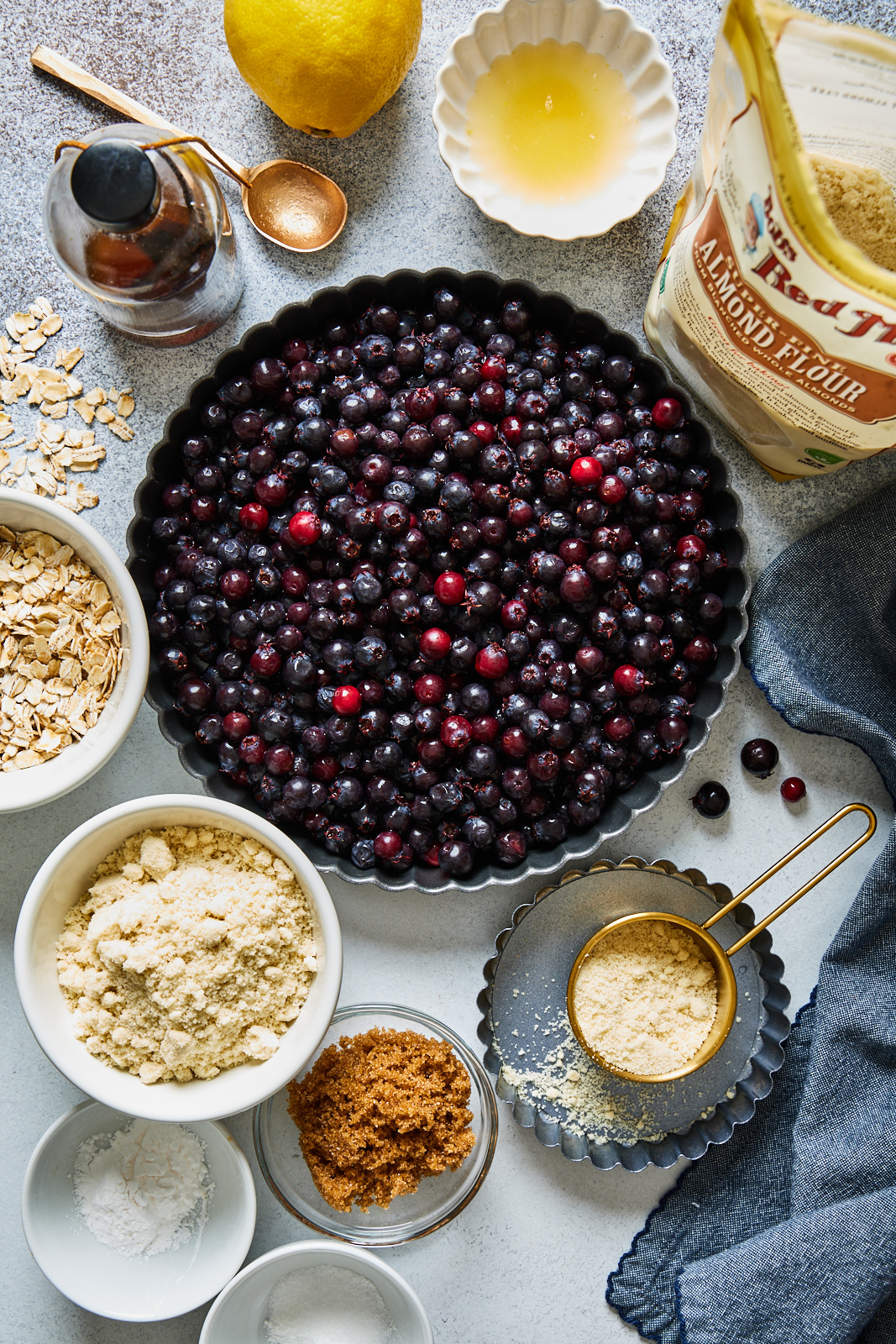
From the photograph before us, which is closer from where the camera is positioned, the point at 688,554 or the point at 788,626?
Answer: the point at 688,554

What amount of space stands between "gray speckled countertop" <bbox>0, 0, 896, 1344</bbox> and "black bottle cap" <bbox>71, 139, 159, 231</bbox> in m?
0.30

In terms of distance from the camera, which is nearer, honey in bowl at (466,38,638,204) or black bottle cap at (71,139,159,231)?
black bottle cap at (71,139,159,231)

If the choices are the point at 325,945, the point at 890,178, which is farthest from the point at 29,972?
the point at 890,178

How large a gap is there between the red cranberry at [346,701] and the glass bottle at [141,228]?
21.2 inches

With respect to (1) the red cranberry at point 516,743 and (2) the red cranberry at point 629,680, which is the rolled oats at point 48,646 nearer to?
(1) the red cranberry at point 516,743

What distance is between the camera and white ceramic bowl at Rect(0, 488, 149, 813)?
3.60 feet

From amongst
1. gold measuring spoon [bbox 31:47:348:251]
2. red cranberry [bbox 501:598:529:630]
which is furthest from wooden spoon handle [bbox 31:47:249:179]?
red cranberry [bbox 501:598:529:630]

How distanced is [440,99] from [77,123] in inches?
20.3

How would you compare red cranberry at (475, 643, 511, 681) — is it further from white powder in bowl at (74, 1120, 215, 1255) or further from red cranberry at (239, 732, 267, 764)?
white powder in bowl at (74, 1120, 215, 1255)

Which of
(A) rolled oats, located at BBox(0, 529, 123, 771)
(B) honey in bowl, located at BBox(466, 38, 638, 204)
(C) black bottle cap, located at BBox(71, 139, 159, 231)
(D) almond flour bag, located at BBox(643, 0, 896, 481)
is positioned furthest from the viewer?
(B) honey in bowl, located at BBox(466, 38, 638, 204)

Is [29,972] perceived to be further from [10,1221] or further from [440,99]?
[440,99]

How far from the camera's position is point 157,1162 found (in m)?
1.25

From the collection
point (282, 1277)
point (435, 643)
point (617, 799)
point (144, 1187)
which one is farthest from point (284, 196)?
point (282, 1277)

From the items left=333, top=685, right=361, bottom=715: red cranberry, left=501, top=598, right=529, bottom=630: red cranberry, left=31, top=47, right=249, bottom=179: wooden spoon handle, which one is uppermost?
left=31, top=47, right=249, bottom=179: wooden spoon handle
